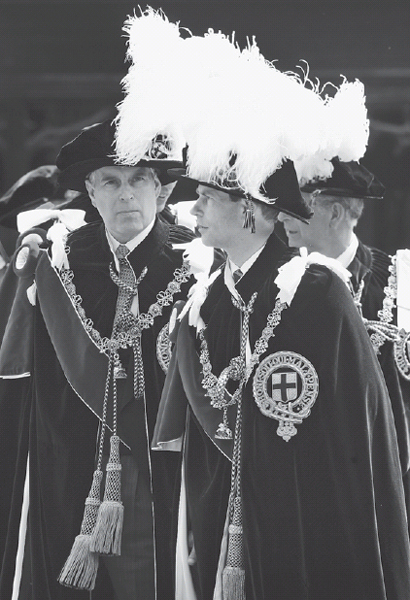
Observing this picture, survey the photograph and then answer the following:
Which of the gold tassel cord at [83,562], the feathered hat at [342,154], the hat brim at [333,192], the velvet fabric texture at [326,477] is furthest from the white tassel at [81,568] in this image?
the hat brim at [333,192]

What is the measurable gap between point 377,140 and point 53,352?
370 centimetres

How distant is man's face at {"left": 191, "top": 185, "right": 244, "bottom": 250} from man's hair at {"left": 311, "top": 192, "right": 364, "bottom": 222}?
3.73 ft

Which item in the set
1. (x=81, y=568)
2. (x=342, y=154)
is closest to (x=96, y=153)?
(x=342, y=154)

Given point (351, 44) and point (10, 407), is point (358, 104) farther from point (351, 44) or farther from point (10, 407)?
point (351, 44)

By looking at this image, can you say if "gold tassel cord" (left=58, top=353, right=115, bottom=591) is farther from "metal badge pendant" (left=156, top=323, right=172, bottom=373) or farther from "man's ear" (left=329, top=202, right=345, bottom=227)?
"man's ear" (left=329, top=202, right=345, bottom=227)

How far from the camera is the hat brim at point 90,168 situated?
4824 mm

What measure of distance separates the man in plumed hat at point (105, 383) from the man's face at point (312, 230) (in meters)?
0.68

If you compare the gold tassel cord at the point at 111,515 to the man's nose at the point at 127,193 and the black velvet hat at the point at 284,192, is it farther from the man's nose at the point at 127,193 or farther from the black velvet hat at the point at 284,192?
the black velvet hat at the point at 284,192

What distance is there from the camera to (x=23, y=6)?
7.88 meters

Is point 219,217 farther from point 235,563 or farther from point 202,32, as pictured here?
point 202,32

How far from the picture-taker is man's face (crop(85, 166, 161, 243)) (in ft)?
16.0

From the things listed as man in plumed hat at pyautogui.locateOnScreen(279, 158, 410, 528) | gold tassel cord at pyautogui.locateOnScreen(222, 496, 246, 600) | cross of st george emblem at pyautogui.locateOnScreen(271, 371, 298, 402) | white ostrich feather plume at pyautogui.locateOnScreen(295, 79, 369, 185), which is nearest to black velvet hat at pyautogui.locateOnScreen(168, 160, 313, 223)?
white ostrich feather plume at pyautogui.locateOnScreen(295, 79, 369, 185)

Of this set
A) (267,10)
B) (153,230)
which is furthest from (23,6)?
(153,230)

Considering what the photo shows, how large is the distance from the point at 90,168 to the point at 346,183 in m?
1.17
